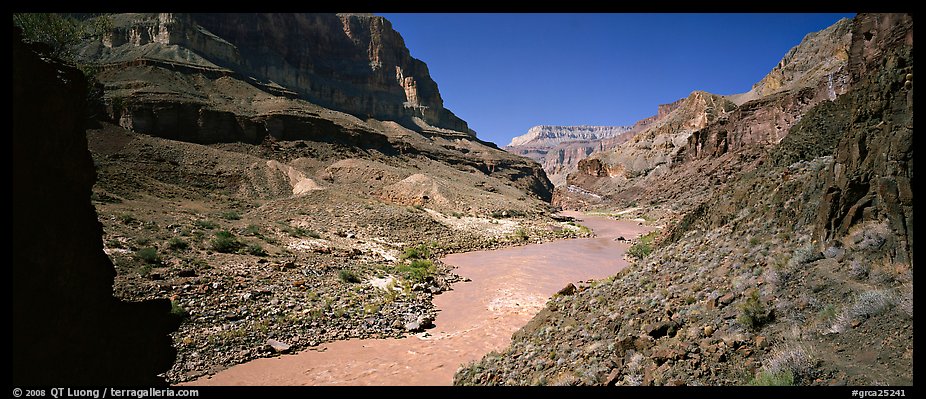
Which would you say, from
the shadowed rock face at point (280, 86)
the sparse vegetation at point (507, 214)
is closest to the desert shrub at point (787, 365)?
the sparse vegetation at point (507, 214)

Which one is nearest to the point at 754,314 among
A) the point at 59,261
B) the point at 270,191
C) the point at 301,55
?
the point at 59,261

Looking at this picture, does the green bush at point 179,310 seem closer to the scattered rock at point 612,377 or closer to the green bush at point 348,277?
the green bush at point 348,277

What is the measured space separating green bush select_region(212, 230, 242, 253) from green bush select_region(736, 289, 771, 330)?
17.8 metres

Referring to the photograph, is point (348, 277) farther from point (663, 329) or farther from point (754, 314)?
point (754, 314)

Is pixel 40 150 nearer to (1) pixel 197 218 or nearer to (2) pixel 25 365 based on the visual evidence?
(2) pixel 25 365

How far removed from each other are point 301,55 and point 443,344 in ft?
344

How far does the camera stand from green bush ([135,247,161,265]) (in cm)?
1282

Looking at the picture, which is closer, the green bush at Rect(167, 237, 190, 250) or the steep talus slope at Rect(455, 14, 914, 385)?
the steep talus slope at Rect(455, 14, 914, 385)

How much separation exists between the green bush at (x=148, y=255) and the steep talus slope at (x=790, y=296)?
11.1 metres

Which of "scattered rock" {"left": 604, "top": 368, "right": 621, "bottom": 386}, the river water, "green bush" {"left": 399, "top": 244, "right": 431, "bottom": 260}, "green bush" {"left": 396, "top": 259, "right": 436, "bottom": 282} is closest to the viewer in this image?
"scattered rock" {"left": 604, "top": 368, "right": 621, "bottom": 386}

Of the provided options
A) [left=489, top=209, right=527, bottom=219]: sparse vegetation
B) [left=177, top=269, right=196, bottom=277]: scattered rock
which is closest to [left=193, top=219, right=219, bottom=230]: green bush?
[left=177, top=269, right=196, bottom=277]: scattered rock

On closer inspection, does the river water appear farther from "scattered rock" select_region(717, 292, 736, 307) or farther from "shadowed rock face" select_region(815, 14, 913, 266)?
"shadowed rock face" select_region(815, 14, 913, 266)

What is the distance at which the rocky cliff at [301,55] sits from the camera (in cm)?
6788
